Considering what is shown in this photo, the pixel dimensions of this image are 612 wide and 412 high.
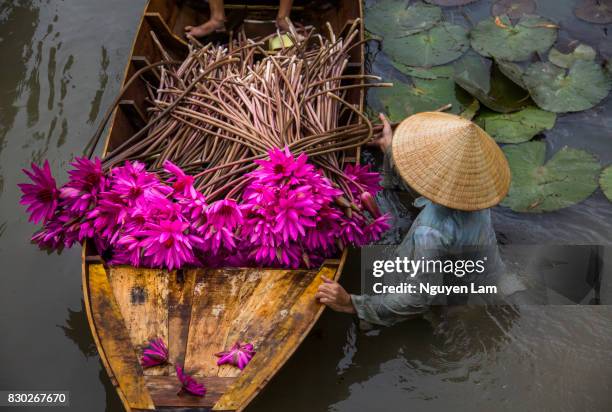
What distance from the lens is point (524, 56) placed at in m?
4.33

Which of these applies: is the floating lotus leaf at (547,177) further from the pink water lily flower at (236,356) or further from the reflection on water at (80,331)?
the reflection on water at (80,331)

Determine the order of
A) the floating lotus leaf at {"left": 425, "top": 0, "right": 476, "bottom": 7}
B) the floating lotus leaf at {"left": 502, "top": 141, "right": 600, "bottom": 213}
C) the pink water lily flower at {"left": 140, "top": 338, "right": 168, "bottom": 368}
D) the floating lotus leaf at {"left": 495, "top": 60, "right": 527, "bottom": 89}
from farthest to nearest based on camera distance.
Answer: the floating lotus leaf at {"left": 425, "top": 0, "right": 476, "bottom": 7}, the floating lotus leaf at {"left": 495, "top": 60, "right": 527, "bottom": 89}, the floating lotus leaf at {"left": 502, "top": 141, "right": 600, "bottom": 213}, the pink water lily flower at {"left": 140, "top": 338, "right": 168, "bottom": 368}

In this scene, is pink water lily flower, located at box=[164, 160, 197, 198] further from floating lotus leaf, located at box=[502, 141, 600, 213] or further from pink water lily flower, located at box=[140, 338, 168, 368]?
floating lotus leaf, located at box=[502, 141, 600, 213]

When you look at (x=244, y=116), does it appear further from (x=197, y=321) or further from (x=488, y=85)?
(x=488, y=85)

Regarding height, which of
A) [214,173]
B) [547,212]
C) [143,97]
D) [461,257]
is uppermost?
[143,97]

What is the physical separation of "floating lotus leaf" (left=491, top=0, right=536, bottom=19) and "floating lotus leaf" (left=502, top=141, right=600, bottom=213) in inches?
59.7

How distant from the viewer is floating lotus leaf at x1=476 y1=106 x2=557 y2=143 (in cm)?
373

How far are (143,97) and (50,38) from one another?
1.81 metres

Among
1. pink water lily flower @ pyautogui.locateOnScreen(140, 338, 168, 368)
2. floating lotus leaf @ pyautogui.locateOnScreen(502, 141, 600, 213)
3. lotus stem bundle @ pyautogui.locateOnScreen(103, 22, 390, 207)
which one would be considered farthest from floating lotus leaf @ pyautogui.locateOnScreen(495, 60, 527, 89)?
pink water lily flower @ pyautogui.locateOnScreen(140, 338, 168, 368)

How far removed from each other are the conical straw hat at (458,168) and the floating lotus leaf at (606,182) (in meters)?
1.65

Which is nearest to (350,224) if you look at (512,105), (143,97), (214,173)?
(214,173)

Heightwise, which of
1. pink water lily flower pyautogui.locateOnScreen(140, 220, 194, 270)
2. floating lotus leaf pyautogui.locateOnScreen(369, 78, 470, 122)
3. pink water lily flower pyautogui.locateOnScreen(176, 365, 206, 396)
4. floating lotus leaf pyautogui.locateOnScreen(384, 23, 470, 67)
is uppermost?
floating lotus leaf pyautogui.locateOnScreen(384, 23, 470, 67)

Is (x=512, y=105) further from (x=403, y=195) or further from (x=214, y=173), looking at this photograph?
(x=214, y=173)

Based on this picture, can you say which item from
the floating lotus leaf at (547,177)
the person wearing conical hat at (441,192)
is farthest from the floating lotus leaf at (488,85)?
the person wearing conical hat at (441,192)
